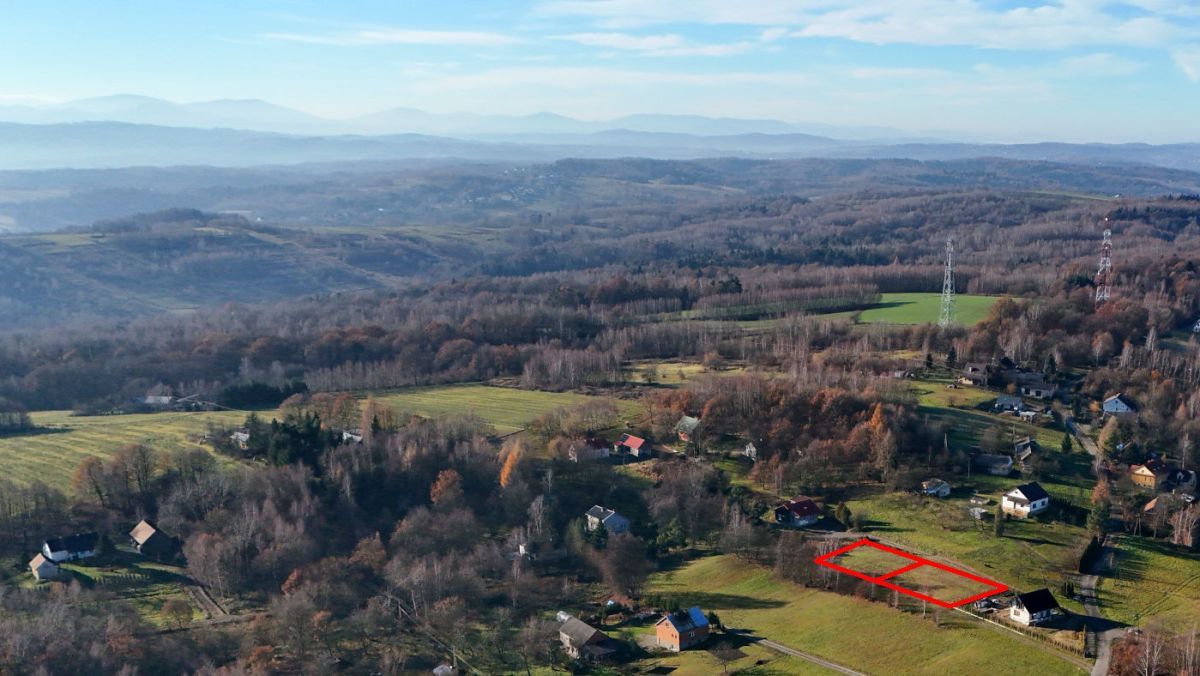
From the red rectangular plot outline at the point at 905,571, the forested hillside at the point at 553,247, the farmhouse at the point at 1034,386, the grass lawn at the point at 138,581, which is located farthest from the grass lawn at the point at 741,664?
the forested hillside at the point at 553,247

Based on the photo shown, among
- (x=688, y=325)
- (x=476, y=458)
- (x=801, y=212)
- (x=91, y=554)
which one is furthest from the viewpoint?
(x=801, y=212)

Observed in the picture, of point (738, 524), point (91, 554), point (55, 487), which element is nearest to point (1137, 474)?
point (738, 524)

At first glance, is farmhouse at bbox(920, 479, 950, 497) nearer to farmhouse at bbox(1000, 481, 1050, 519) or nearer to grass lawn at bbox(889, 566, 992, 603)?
farmhouse at bbox(1000, 481, 1050, 519)

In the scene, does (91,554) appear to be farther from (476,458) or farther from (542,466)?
(542,466)

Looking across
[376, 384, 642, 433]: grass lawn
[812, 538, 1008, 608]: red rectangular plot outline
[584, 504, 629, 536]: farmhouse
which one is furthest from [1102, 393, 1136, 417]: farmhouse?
[584, 504, 629, 536]: farmhouse

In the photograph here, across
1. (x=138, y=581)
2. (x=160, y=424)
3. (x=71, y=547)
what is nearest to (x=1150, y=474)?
(x=138, y=581)

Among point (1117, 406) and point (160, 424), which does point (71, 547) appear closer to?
point (160, 424)
